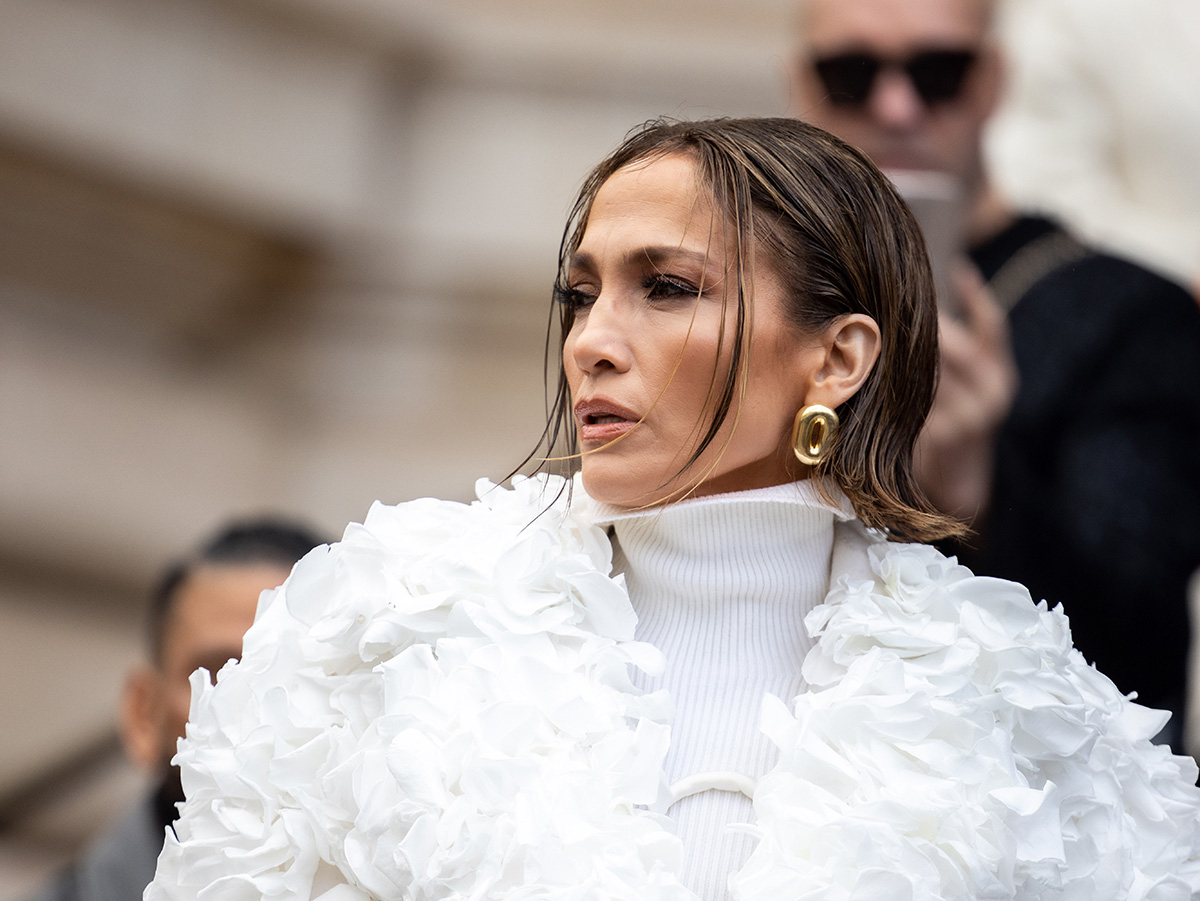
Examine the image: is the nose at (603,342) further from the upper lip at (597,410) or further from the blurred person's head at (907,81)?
the blurred person's head at (907,81)

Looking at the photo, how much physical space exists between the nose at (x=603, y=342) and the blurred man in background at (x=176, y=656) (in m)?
1.39

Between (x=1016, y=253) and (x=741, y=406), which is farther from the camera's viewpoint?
(x=1016, y=253)

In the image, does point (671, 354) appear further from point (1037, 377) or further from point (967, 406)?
point (1037, 377)

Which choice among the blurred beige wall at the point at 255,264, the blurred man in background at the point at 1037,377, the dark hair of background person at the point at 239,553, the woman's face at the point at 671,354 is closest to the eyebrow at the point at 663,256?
the woman's face at the point at 671,354

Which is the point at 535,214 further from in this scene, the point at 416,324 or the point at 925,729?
the point at 925,729

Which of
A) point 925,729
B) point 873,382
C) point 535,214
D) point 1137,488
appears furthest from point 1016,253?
point 535,214

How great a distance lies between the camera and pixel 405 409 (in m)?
5.85

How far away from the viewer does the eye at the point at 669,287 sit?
1.63 meters

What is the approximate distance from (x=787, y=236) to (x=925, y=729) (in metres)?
0.53

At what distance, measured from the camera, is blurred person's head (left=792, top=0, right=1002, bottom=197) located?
9.50 feet

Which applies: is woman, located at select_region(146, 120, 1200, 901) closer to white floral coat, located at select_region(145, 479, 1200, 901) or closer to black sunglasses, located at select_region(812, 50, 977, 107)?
white floral coat, located at select_region(145, 479, 1200, 901)

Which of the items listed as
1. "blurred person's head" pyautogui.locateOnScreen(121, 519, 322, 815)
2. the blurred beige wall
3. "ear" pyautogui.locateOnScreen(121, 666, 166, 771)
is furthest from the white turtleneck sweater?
the blurred beige wall

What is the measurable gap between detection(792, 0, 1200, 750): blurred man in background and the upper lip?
1.10 meters

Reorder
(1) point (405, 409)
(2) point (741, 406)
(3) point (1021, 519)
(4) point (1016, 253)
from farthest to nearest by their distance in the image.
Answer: (1) point (405, 409)
(4) point (1016, 253)
(3) point (1021, 519)
(2) point (741, 406)
